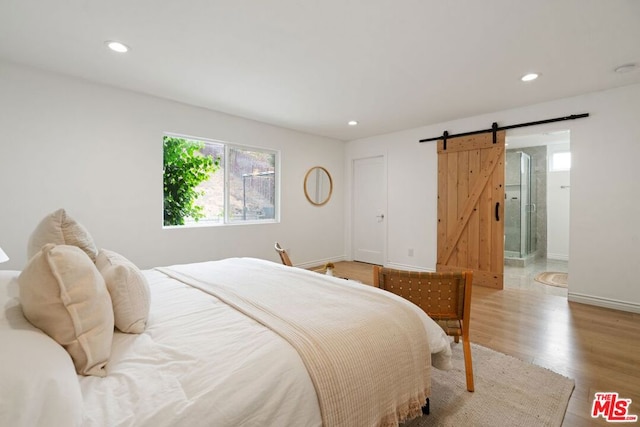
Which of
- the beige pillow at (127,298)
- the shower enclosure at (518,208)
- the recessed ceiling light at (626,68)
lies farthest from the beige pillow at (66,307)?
the shower enclosure at (518,208)

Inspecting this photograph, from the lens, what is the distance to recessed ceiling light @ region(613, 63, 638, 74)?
275cm

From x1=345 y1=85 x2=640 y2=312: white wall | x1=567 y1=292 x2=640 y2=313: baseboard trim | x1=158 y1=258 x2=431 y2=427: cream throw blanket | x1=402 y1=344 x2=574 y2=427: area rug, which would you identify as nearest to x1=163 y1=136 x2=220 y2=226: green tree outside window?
x1=158 y1=258 x2=431 y2=427: cream throw blanket

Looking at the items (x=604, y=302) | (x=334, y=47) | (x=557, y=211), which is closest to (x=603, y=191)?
(x=604, y=302)

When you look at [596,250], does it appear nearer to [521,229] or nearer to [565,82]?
[565,82]

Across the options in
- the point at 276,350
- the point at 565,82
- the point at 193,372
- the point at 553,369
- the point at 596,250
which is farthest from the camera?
the point at 596,250

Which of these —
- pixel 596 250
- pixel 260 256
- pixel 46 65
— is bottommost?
pixel 260 256

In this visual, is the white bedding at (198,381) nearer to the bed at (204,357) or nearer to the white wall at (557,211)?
the bed at (204,357)

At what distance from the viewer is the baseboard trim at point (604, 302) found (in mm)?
3216

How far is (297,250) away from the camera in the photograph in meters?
5.20

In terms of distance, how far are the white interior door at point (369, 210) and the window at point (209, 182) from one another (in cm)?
213

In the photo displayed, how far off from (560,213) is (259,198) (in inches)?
239

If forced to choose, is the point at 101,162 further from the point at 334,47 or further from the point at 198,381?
the point at 198,381

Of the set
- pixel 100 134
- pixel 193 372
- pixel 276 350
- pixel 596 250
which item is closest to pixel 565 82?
pixel 596 250

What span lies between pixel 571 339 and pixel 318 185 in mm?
4113
